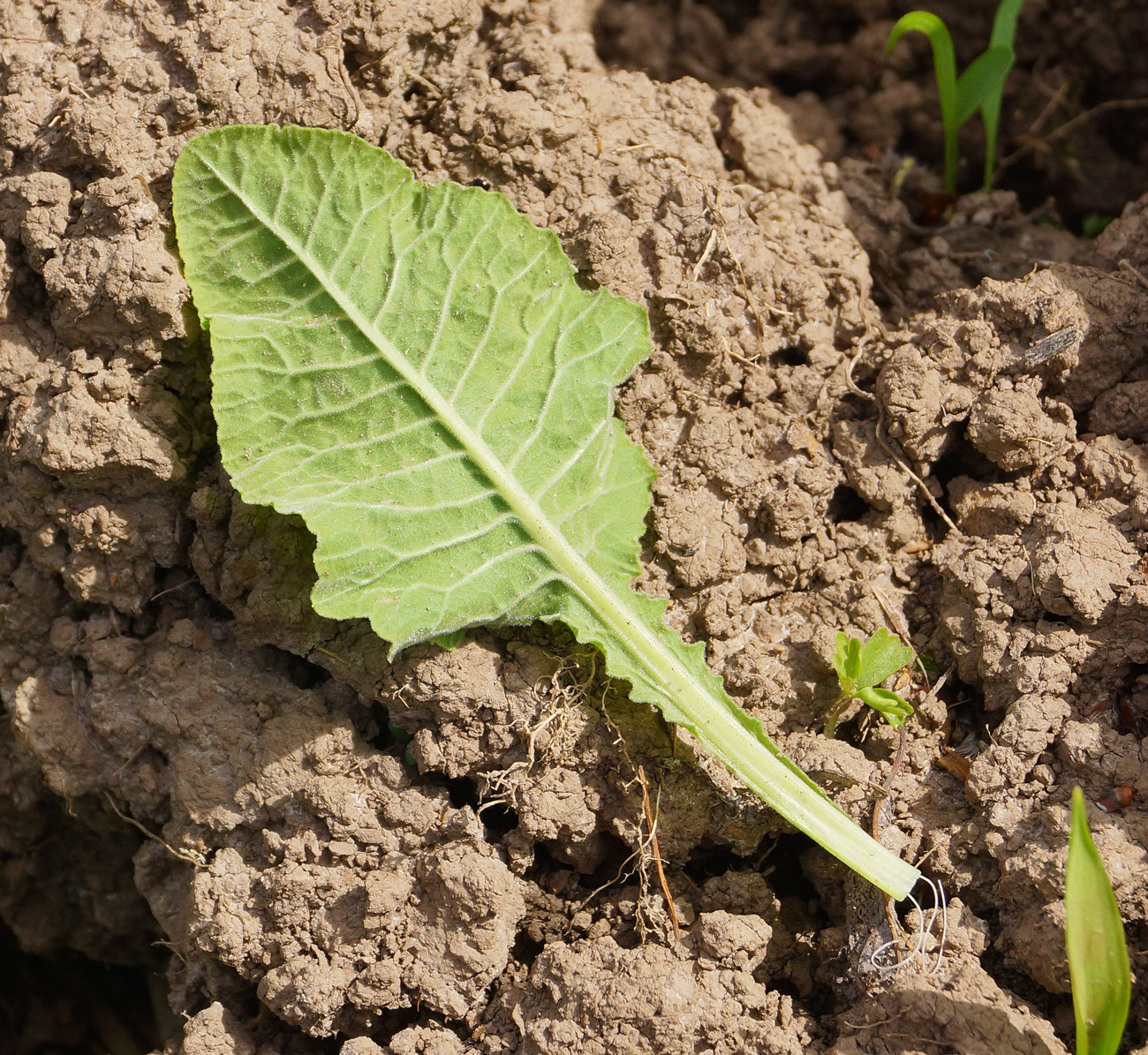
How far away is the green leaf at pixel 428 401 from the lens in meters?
2.32

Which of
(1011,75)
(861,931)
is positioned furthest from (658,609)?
(1011,75)

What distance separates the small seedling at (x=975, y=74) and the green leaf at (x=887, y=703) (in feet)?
5.62

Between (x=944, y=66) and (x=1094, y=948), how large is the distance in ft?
7.78

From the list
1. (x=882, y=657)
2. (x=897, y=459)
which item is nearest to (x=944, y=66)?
(x=897, y=459)

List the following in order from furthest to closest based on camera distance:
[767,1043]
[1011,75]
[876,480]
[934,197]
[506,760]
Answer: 1. [1011,75]
2. [934,197]
3. [876,480]
4. [506,760]
5. [767,1043]

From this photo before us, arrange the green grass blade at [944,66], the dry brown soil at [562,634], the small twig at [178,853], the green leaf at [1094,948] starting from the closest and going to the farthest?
the green leaf at [1094,948] → the dry brown soil at [562,634] → the small twig at [178,853] → the green grass blade at [944,66]

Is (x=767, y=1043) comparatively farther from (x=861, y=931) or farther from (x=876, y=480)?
(x=876, y=480)

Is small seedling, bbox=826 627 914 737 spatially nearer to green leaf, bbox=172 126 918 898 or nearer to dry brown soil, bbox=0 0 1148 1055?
dry brown soil, bbox=0 0 1148 1055

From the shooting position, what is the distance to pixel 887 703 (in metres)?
2.35

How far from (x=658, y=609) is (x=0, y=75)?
2.06 m

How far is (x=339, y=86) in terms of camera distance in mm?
2527

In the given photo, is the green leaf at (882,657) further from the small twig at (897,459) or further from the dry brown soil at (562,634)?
the small twig at (897,459)

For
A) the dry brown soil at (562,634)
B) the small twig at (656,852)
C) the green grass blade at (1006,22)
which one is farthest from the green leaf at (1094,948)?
the green grass blade at (1006,22)

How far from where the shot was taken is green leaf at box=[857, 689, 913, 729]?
7.71 ft
